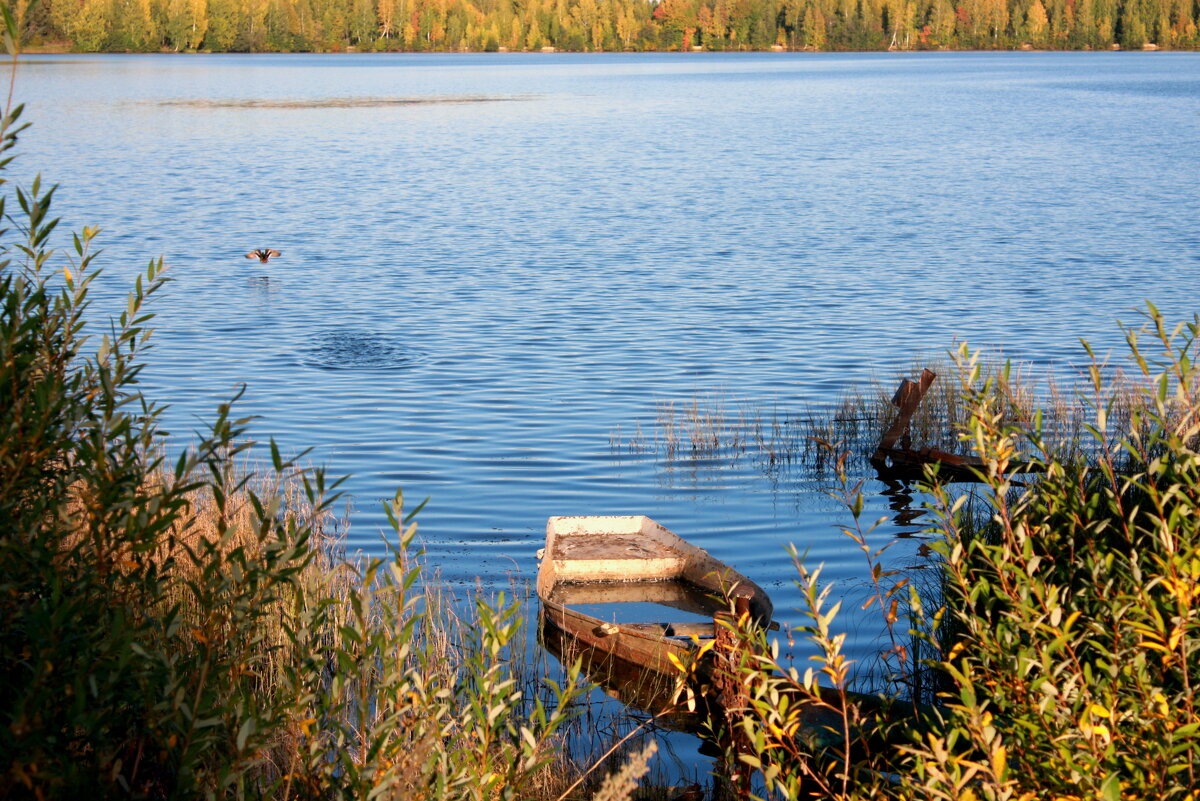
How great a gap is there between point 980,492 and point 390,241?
21.6 metres

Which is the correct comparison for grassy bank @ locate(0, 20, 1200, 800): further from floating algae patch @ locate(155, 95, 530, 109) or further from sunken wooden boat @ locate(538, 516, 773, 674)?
floating algae patch @ locate(155, 95, 530, 109)

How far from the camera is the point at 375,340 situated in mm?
20516

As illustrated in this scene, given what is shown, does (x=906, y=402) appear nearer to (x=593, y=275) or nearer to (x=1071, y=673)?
(x=1071, y=673)

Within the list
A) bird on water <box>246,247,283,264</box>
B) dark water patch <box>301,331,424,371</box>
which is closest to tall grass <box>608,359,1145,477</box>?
dark water patch <box>301,331,424,371</box>

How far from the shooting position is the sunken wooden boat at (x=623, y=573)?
29.1 feet

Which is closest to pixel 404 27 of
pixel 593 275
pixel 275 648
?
pixel 593 275

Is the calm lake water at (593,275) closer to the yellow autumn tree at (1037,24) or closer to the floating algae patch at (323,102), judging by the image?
the floating algae patch at (323,102)

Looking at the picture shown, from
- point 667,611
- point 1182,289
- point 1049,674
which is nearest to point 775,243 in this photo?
point 1182,289

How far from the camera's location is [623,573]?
1030cm

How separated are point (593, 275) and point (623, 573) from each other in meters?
16.8

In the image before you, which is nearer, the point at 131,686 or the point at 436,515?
the point at 131,686

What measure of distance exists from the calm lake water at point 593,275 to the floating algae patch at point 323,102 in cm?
498

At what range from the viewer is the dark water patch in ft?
61.5

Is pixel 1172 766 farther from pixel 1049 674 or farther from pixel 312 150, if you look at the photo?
pixel 312 150
